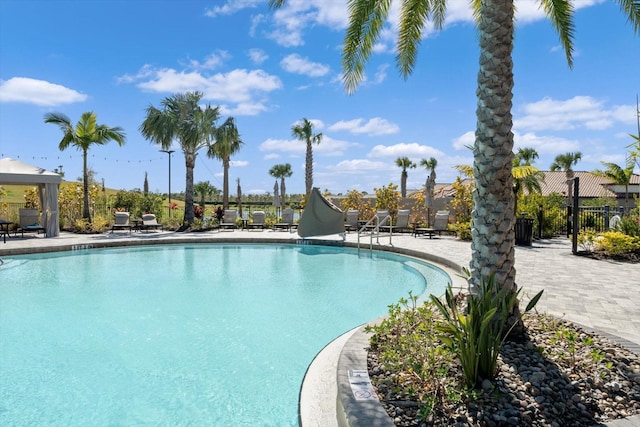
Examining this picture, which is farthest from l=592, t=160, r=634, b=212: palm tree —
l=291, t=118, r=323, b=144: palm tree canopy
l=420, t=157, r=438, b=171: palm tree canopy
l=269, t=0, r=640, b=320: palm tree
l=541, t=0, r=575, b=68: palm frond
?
l=420, t=157, r=438, b=171: palm tree canopy

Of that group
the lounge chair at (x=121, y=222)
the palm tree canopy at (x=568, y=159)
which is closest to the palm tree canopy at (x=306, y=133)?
the lounge chair at (x=121, y=222)

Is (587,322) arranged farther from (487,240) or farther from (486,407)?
(486,407)

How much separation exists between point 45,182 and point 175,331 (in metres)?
13.9

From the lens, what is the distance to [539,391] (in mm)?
2865

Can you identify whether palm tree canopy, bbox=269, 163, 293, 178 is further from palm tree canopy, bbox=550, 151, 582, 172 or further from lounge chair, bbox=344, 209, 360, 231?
lounge chair, bbox=344, 209, 360, 231

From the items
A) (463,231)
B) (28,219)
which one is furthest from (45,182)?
(463,231)

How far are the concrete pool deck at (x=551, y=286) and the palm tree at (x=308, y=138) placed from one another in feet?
47.1

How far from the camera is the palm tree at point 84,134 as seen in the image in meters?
18.9

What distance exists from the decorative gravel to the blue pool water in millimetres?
1125

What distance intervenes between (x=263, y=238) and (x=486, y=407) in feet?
43.3

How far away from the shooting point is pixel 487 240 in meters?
3.62

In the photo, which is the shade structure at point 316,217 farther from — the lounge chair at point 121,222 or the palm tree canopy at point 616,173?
the palm tree canopy at point 616,173

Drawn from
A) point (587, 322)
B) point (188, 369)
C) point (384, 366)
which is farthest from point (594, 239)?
point (188, 369)

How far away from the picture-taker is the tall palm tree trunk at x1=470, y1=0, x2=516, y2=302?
11.8 feet
